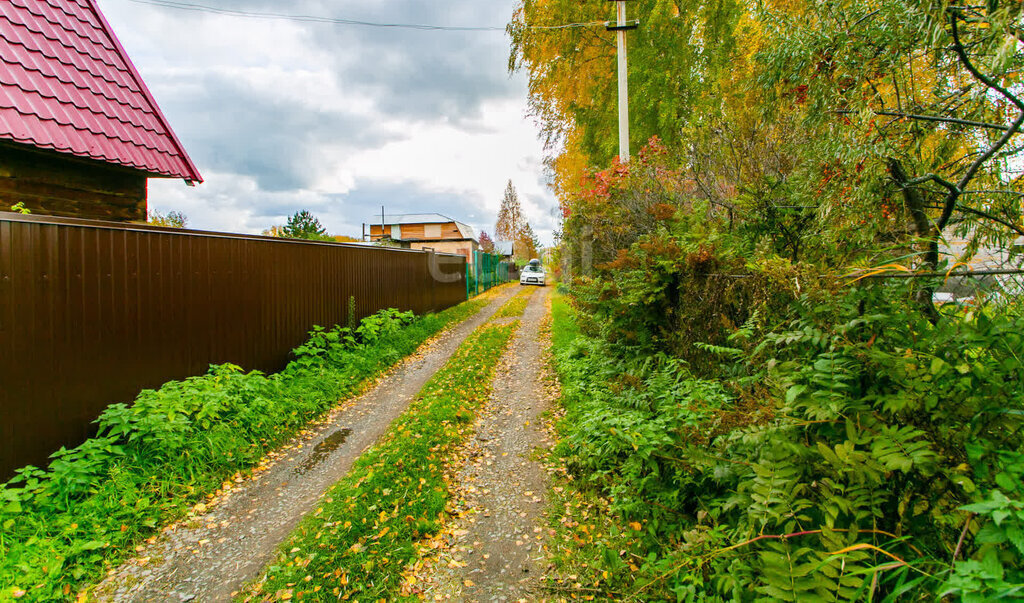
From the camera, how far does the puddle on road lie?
3.99 metres

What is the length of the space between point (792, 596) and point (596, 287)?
4227 mm

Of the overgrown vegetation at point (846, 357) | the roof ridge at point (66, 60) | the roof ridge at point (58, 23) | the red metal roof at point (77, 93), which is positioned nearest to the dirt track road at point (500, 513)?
the overgrown vegetation at point (846, 357)

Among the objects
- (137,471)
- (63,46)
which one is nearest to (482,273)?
(63,46)

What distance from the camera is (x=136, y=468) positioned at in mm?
3461

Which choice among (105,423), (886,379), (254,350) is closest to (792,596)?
(886,379)

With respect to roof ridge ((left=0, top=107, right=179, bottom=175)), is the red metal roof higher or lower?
higher

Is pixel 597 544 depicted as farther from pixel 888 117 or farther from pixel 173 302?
pixel 173 302

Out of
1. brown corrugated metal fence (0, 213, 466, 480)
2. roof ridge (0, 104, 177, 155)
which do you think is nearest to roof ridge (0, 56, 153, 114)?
roof ridge (0, 104, 177, 155)

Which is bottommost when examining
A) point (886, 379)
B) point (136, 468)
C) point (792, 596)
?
point (136, 468)

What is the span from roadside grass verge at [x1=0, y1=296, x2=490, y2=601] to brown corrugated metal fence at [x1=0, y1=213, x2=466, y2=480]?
0.26 meters

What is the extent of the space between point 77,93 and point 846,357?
7.65 m

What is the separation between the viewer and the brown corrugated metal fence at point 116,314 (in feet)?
10.6

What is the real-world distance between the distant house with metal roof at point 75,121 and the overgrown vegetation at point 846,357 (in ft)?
20.1

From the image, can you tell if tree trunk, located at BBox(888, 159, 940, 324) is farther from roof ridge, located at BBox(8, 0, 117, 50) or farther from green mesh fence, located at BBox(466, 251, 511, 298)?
green mesh fence, located at BBox(466, 251, 511, 298)
